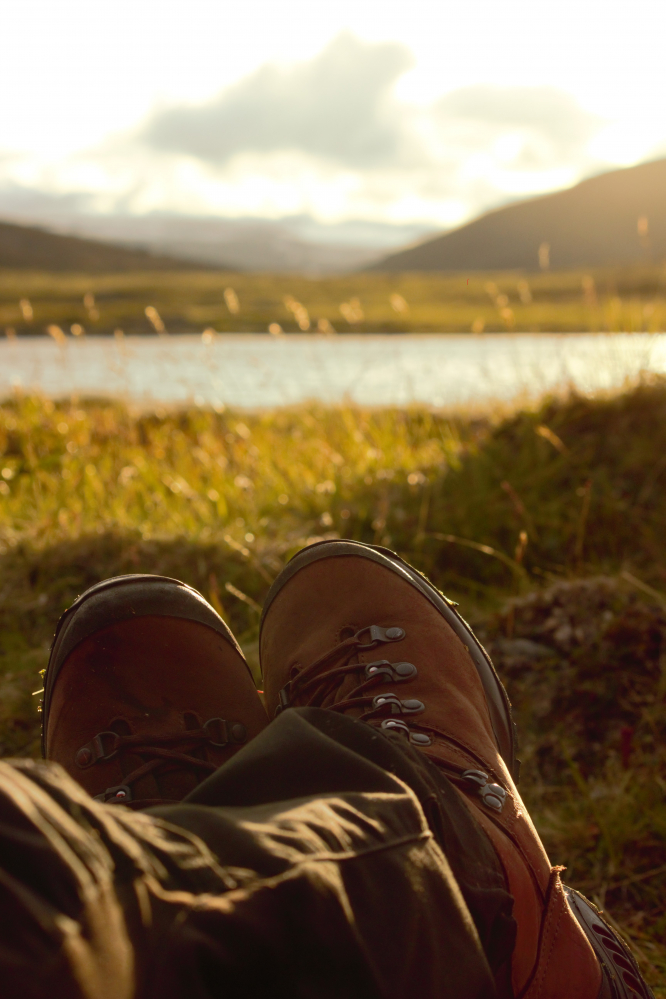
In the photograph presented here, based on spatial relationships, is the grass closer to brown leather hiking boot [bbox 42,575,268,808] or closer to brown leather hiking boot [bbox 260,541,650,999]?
brown leather hiking boot [bbox 260,541,650,999]

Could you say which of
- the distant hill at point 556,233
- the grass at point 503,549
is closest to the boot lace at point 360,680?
the grass at point 503,549

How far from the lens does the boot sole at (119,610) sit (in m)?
1.40

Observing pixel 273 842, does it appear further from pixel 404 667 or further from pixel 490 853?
pixel 404 667

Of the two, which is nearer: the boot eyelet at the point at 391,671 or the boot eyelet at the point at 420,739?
the boot eyelet at the point at 420,739

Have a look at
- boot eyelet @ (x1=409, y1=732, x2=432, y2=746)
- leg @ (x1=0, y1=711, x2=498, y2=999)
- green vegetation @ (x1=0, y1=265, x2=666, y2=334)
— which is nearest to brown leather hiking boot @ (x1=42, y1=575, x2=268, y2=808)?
boot eyelet @ (x1=409, y1=732, x2=432, y2=746)

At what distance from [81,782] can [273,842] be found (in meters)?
0.78

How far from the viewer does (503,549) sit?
2.36 m

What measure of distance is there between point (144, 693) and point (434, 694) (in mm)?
546

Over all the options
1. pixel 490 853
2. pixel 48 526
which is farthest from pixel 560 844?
pixel 48 526

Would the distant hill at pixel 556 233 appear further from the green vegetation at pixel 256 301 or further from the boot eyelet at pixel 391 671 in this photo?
the boot eyelet at pixel 391 671

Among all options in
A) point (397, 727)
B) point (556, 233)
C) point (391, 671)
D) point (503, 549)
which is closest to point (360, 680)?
point (391, 671)

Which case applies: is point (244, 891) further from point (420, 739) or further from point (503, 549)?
point (503, 549)

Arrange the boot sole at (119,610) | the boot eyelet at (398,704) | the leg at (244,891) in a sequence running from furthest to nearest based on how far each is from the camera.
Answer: the boot sole at (119,610) → the boot eyelet at (398,704) → the leg at (244,891)

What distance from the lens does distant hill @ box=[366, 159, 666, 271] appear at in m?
34.9
